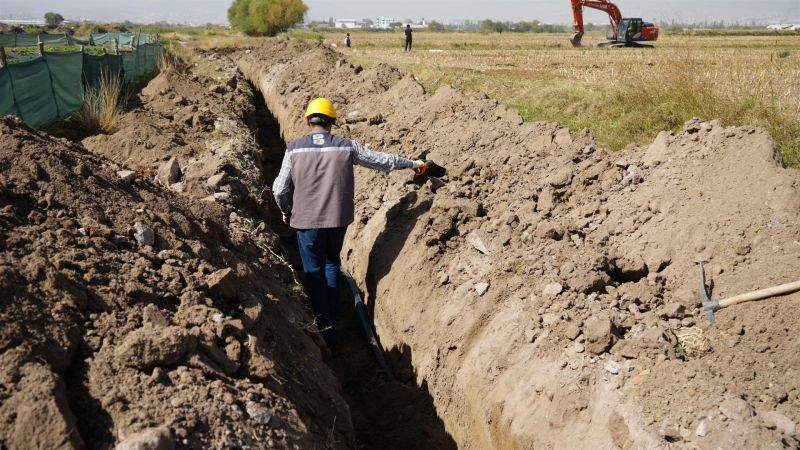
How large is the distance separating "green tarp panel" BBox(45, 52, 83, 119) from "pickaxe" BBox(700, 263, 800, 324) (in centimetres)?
959

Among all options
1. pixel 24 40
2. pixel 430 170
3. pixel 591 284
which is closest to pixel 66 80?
pixel 430 170

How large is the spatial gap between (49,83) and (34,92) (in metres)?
0.55

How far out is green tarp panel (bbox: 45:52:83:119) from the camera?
32.8 ft

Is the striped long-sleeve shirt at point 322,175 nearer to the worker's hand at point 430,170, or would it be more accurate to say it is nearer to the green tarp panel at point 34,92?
the worker's hand at point 430,170

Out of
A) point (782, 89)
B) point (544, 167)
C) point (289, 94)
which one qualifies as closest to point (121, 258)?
point (544, 167)

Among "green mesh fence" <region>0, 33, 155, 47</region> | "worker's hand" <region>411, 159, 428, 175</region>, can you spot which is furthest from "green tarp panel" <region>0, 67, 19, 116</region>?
"green mesh fence" <region>0, 33, 155, 47</region>

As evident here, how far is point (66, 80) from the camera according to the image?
10422 mm

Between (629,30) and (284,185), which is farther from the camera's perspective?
(629,30)

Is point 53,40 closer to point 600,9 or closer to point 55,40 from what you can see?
point 55,40

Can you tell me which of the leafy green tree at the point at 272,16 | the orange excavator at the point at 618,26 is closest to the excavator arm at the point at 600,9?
the orange excavator at the point at 618,26

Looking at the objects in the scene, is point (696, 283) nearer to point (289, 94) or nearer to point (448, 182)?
point (448, 182)

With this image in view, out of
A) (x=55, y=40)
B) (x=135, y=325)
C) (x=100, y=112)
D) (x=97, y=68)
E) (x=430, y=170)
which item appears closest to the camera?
(x=135, y=325)

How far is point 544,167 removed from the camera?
6.91 m

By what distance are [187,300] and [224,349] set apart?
446 millimetres
